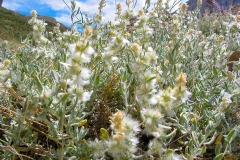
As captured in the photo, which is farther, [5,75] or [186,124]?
[186,124]

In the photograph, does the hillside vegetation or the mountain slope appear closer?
the hillside vegetation

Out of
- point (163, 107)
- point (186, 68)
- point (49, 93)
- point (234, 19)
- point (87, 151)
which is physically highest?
point (234, 19)

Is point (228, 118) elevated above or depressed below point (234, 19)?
below

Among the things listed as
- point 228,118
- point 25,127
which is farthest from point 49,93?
point 228,118

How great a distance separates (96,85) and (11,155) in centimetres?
61

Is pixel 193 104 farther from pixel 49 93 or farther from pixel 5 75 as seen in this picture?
pixel 5 75

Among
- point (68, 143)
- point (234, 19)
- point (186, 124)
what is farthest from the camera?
point (234, 19)

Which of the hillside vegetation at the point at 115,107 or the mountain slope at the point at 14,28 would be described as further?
the mountain slope at the point at 14,28

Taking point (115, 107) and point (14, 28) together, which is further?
point (14, 28)

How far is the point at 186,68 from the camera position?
252cm

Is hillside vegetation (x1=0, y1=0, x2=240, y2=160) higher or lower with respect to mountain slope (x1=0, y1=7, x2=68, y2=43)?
lower

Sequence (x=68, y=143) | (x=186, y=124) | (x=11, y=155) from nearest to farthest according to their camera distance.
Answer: (x=68, y=143) → (x=11, y=155) → (x=186, y=124)

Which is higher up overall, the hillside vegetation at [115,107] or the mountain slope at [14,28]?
the mountain slope at [14,28]

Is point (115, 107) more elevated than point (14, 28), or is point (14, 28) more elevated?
point (14, 28)
